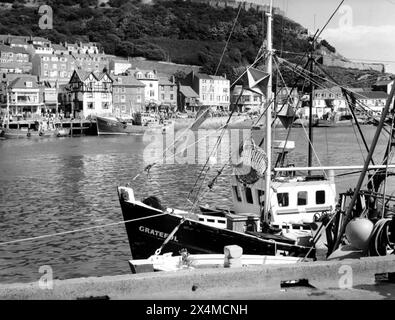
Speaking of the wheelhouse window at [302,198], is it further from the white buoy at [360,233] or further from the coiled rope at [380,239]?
the coiled rope at [380,239]

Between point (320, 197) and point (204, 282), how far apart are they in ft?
33.0

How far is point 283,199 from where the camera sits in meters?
17.8

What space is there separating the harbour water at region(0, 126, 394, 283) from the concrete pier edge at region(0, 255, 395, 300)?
965cm

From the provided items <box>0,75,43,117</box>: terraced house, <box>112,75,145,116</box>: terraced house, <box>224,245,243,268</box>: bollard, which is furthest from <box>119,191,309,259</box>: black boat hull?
<box>112,75,145,116</box>: terraced house

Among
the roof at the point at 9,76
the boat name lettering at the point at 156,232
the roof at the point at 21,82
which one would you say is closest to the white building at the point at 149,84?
the roof at the point at 21,82

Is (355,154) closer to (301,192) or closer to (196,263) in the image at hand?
(301,192)

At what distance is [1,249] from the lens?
21484mm

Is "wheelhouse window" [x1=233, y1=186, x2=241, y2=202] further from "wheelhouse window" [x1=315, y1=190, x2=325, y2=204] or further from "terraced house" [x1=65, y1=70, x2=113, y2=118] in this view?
"terraced house" [x1=65, y1=70, x2=113, y2=118]

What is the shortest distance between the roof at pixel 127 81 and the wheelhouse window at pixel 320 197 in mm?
107749

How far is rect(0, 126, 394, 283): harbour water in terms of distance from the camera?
19781 millimetres

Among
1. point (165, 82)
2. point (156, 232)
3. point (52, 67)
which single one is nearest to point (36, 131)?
point (52, 67)
